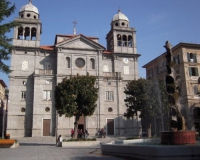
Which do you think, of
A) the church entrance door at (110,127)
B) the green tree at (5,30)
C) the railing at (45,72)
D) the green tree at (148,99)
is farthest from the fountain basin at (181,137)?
the railing at (45,72)

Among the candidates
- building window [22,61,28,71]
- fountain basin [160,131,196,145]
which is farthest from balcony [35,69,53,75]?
fountain basin [160,131,196,145]

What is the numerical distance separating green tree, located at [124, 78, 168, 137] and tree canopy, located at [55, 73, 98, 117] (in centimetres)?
808

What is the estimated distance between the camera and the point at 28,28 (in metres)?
45.2

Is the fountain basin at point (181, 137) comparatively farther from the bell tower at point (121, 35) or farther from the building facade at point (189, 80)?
the bell tower at point (121, 35)

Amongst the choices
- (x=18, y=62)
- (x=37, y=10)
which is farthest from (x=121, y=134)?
(x=37, y=10)

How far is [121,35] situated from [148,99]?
21.2 meters

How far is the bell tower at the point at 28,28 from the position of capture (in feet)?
143

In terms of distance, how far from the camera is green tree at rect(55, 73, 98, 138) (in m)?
26.6

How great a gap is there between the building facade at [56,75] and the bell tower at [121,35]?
8.9 inches

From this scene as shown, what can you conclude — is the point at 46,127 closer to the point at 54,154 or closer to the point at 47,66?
the point at 47,66

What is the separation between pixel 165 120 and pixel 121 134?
9625mm

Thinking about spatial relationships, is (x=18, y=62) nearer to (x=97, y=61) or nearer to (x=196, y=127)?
(x=97, y=61)

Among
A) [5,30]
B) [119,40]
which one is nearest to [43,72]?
[119,40]

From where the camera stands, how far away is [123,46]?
4803cm
